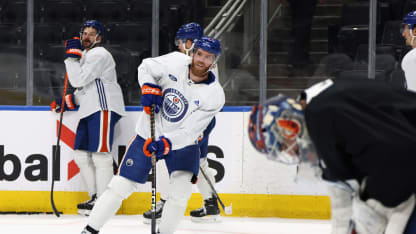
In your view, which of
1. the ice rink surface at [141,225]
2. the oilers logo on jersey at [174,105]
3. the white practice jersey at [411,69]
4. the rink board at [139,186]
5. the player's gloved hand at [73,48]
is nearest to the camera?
the oilers logo on jersey at [174,105]

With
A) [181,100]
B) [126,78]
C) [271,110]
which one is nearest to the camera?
[271,110]

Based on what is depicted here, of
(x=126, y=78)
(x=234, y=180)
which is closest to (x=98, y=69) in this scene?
(x=126, y=78)

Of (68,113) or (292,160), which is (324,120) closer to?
(292,160)

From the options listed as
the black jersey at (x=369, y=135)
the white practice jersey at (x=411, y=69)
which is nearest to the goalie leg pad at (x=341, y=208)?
the black jersey at (x=369, y=135)

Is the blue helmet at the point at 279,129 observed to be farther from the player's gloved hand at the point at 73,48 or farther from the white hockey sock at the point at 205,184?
the player's gloved hand at the point at 73,48

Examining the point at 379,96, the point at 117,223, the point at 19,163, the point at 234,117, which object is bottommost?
the point at 117,223

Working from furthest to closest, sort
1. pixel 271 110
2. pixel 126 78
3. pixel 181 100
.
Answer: pixel 126 78 → pixel 181 100 → pixel 271 110

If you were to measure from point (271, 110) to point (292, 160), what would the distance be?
6.0 inches

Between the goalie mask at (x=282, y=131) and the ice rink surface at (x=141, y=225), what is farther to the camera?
the ice rink surface at (x=141, y=225)

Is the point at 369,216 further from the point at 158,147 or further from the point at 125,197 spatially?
the point at 125,197

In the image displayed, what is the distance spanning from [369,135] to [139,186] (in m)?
3.25

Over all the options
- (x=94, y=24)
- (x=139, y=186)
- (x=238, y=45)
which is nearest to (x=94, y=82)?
(x=94, y=24)

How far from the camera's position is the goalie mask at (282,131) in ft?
5.43

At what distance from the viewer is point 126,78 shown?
5309 mm
